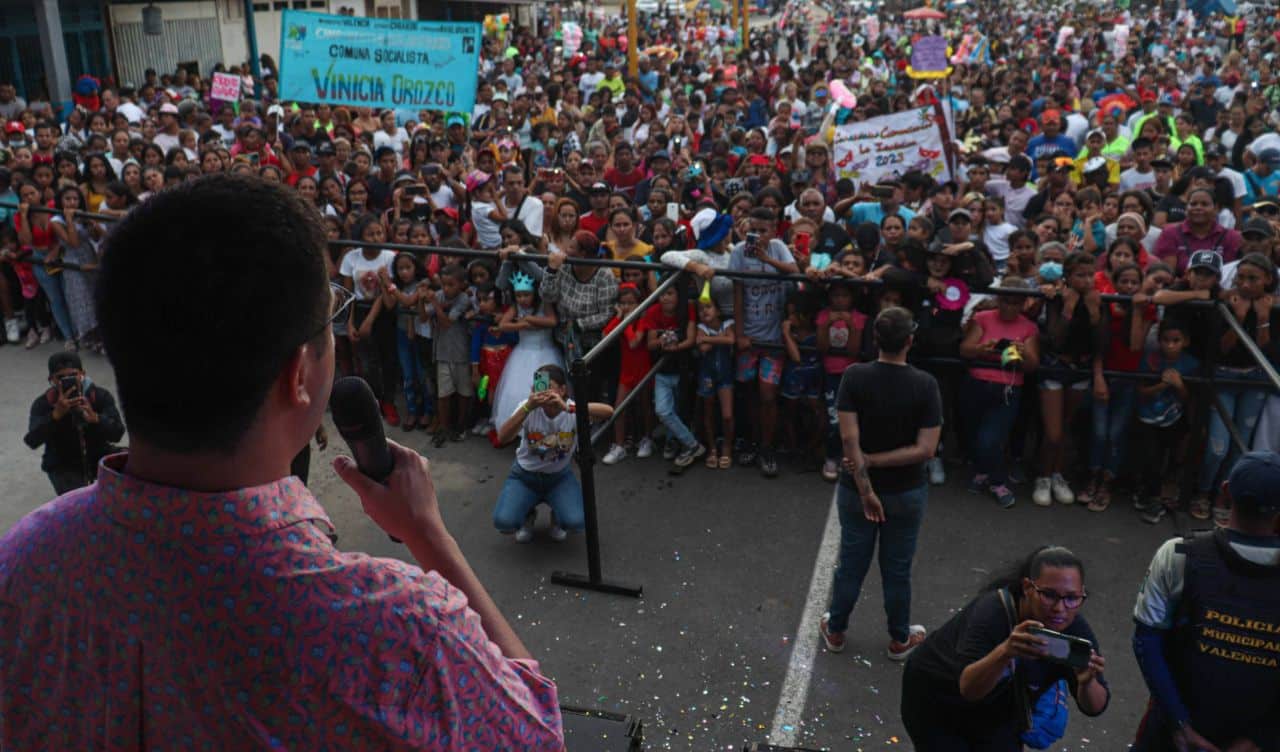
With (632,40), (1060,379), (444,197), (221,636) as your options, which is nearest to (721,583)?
(1060,379)

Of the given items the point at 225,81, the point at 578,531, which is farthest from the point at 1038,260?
the point at 225,81

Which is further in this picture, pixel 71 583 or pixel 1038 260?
pixel 1038 260

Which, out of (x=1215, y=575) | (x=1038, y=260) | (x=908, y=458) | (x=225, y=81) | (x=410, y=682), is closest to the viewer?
(x=410, y=682)

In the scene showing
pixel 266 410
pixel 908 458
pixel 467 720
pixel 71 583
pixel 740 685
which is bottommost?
pixel 740 685

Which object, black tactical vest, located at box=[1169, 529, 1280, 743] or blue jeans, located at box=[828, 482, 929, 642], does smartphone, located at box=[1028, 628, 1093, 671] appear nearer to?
black tactical vest, located at box=[1169, 529, 1280, 743]

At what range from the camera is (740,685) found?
16.4 feet

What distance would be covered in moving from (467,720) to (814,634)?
14.7ft

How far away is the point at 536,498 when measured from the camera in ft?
21.0

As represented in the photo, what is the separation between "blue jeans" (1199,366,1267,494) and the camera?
20.9 feet

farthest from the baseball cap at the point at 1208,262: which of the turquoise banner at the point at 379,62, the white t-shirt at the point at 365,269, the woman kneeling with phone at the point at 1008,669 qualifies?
the turquoise banner at the point at 379,62

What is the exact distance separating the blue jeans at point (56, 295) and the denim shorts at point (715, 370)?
250 inches

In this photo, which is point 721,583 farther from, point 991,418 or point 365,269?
point 365,269

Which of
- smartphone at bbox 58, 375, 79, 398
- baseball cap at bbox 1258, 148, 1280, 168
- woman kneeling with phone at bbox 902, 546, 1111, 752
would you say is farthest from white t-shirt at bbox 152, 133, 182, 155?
woman kneeling with phone at bbox 902, 546, 1111, 752

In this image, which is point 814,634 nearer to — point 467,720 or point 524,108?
point 467,720
